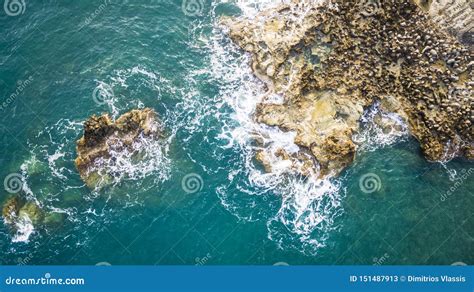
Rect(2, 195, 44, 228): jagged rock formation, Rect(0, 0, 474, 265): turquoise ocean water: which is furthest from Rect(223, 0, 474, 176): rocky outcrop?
Rect(2, 195, 44, 228): jagged rock formation

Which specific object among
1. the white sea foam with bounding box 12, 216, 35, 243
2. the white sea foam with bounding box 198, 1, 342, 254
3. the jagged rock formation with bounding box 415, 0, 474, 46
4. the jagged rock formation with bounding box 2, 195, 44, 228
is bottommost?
the white sea foam with bounding box 12, 216, 35, 243

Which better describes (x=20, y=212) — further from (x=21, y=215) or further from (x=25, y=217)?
(x=25, y=217)

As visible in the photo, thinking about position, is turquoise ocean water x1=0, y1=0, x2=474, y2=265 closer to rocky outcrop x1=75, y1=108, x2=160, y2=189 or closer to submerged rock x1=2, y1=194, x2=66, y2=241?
submerged rock x1=2, y1=194, x2=66, y2=241

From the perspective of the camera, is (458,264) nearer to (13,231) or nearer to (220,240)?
(220,240)

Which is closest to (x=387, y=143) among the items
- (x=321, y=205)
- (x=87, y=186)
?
(x=321, y=205)

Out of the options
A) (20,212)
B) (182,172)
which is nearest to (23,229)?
(20,212)

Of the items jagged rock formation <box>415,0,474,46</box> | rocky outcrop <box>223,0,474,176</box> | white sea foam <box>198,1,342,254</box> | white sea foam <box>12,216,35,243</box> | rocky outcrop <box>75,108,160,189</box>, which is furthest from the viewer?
jagged rock formation <box>415,0,474,46</box>

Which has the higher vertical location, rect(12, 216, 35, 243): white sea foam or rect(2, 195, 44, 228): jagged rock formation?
rect(2, 195, 44, 228): jagged rock formation
